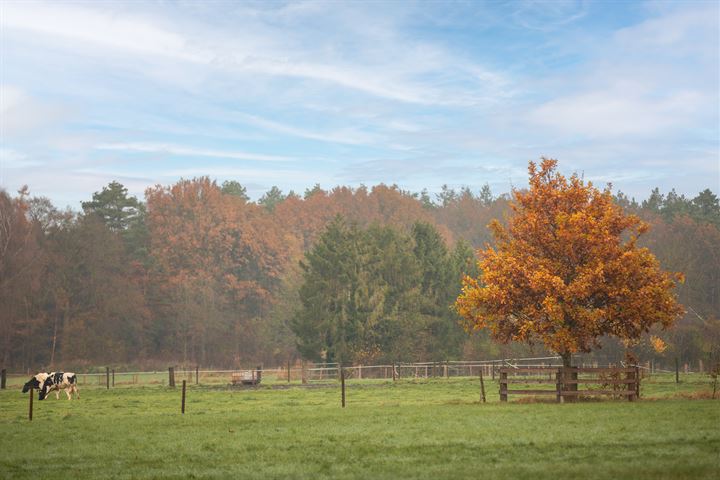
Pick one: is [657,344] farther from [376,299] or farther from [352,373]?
[376,299]

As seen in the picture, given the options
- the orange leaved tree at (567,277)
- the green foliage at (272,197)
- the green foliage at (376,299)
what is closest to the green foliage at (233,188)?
the green foliage at (272,197)

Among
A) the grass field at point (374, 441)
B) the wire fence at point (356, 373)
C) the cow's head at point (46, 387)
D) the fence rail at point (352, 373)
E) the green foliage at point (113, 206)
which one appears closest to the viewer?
the grass field at point (374, 441)

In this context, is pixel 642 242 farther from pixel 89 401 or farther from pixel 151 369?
pixel 89 401

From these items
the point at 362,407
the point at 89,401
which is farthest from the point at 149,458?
the point at 89,401

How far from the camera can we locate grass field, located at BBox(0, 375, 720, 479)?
16.8 metres

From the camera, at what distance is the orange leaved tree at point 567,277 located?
33406 mm

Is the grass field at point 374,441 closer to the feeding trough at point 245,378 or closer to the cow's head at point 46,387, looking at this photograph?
the cow's head at point 46,387

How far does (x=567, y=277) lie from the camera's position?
34.9 m

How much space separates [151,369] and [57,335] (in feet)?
36.1

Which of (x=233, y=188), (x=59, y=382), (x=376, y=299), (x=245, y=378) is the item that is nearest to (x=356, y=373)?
(x=376, y=299)

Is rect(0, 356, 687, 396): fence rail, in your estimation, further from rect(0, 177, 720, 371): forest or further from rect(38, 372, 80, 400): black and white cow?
rect(38, 372, 80, 400): black and white cow

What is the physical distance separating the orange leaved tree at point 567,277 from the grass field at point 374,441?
3.30 metres

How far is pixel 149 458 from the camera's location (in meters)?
19.1

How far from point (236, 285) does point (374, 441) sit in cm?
7967
